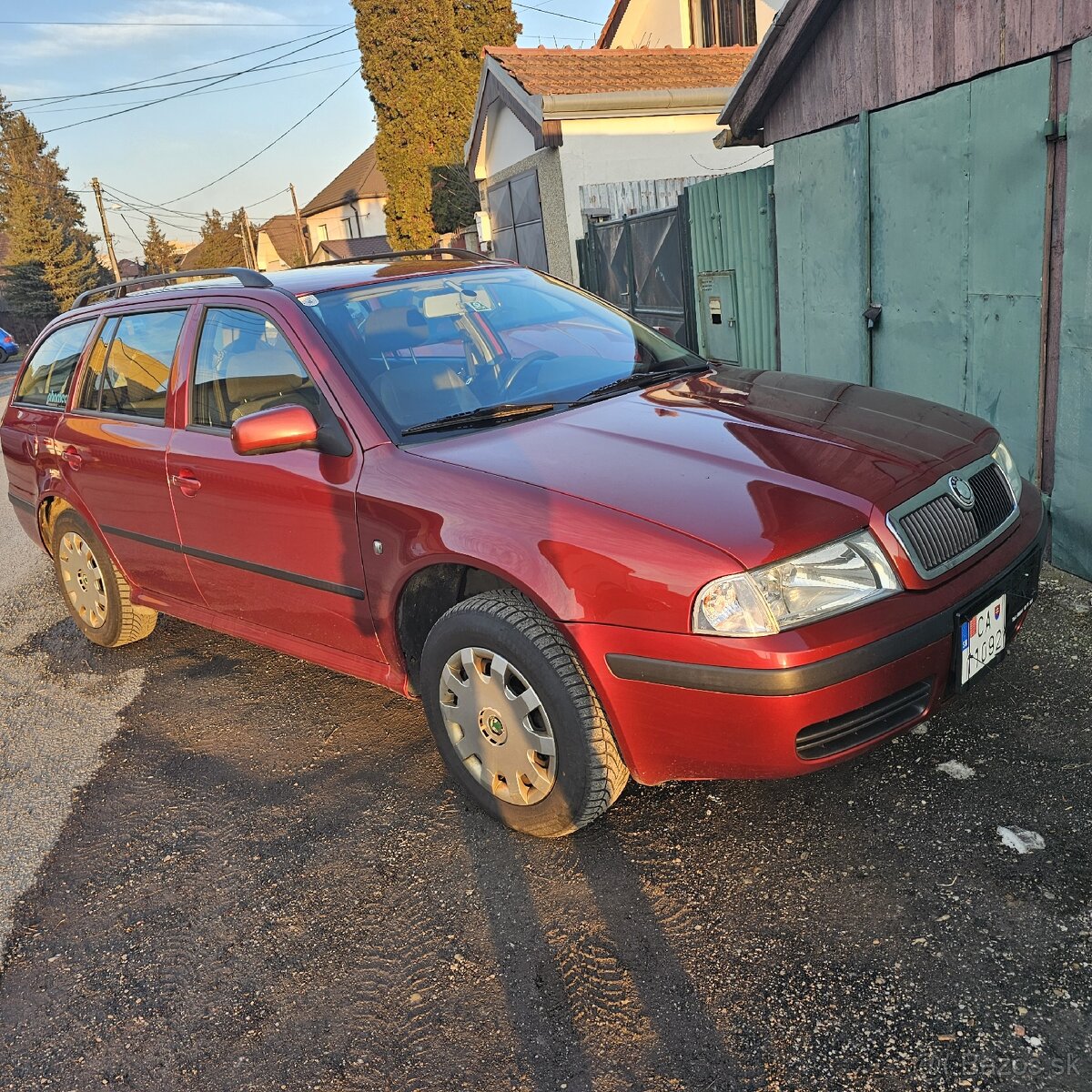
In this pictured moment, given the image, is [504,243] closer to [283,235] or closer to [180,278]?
[180,278]

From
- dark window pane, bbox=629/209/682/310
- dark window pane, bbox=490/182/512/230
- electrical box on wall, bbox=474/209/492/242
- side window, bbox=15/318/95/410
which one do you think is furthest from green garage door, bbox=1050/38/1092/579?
electrical box on wall, bbox=474/209/492/242

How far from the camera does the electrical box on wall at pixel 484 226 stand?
18.6 meters

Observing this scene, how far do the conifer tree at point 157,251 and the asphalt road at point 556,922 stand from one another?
9685 cm

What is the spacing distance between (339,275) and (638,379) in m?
1.33

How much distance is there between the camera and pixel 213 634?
17.3ft

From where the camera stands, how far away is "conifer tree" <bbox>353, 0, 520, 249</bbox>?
82.1 ft

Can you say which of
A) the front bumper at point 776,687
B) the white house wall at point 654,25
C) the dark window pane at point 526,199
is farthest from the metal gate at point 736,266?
the white house wall at point 654,25

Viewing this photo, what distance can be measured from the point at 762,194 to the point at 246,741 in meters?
5.62

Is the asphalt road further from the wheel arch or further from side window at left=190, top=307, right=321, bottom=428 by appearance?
side window at left=190, top=307, right=321, bottom=428

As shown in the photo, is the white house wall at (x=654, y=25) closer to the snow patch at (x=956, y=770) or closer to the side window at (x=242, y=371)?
the side window at (x=242, y=371)

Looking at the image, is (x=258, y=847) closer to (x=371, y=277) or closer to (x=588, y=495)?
(x=588, y=495)

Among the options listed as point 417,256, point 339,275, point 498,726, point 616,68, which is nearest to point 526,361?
point 339,275

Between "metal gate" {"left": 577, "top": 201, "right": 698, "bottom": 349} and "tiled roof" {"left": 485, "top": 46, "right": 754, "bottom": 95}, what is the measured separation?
9.19 ft

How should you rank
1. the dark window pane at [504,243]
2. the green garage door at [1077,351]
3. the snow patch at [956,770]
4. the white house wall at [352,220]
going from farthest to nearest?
1. the white house wall at [352,220]
2. the dark window pane at [504,243]
3. the green garage door at [1077,351]
4. the snow patch at [956,770]
